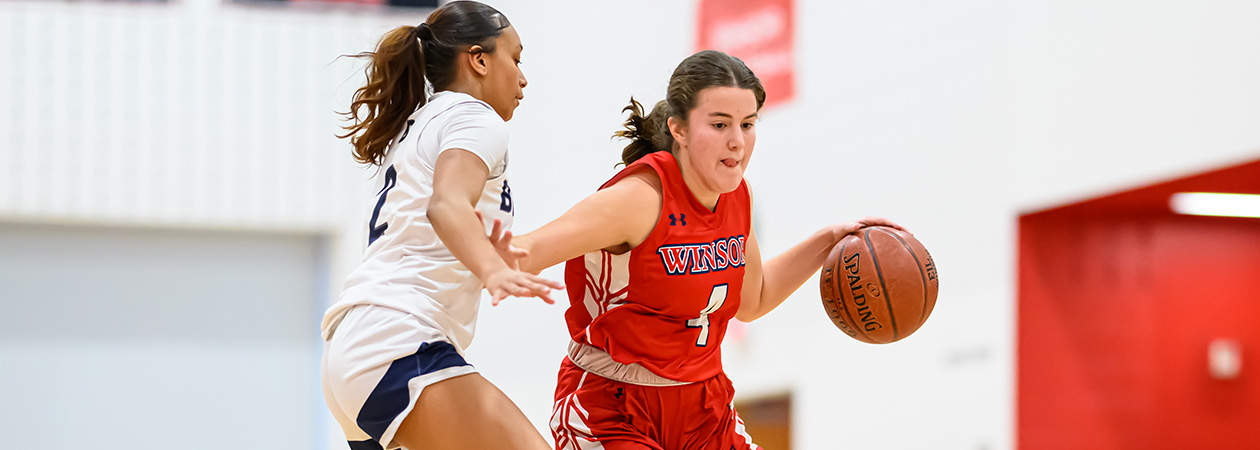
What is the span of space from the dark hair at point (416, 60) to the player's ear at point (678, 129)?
45 centimetres

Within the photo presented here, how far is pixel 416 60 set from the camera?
101 inches

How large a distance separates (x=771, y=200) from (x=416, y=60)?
12.7ft

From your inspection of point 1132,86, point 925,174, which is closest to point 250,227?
point 925,174

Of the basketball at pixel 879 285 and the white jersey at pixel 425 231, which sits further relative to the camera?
the basketball at pixel 879 285

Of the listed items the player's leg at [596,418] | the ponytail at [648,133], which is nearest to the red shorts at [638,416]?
the player's leg at [596,418]

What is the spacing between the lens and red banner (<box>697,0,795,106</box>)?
240 inches

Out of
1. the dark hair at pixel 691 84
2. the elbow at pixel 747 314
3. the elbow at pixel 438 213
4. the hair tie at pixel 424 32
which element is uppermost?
the hair tie at pixel 424 32

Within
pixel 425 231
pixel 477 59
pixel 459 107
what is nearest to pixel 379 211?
pixel 425 231

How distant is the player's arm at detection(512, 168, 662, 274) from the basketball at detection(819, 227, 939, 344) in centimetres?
56

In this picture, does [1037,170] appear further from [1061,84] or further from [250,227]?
[250,227]

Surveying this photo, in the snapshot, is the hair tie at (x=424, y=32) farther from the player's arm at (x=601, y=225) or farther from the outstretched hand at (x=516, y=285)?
the outstretched hand at (x=516, y=285)

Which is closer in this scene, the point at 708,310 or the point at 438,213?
the point at 438,213

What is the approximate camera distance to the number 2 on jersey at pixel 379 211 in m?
2.42

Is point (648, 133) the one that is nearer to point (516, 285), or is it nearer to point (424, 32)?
point (424, 32)
